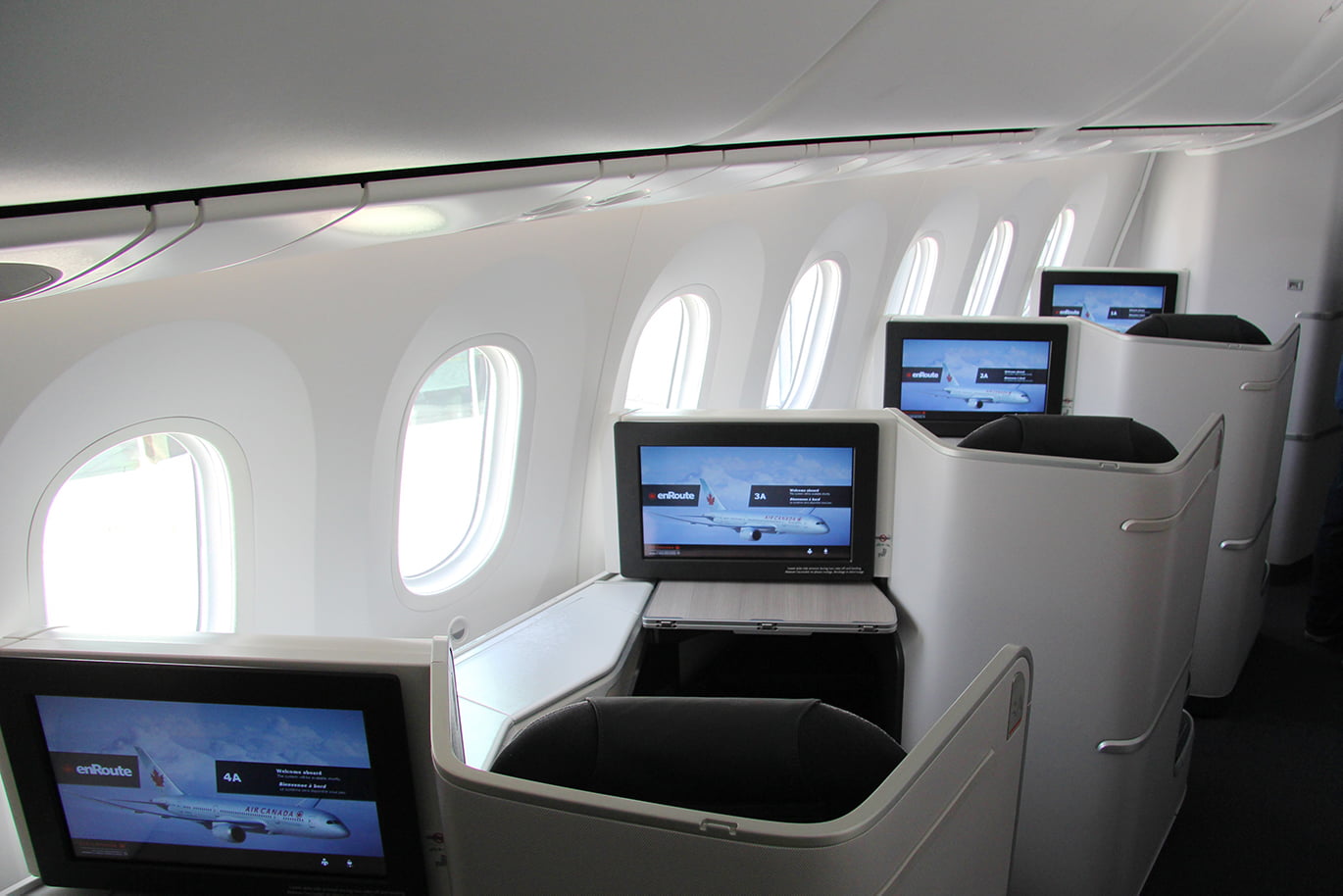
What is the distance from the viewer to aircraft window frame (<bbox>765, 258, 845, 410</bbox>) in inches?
314

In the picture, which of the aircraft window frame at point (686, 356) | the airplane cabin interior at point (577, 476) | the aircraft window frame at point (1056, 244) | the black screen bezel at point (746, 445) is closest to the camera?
the airplane cabin interior at point (577, 476)

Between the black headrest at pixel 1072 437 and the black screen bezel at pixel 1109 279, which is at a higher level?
the black screen bezel at pixel 1109 279

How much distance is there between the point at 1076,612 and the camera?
9.45ft

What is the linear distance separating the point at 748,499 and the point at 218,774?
2275 mm

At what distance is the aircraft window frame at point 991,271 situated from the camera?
11.5 metres

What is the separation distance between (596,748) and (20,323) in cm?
184

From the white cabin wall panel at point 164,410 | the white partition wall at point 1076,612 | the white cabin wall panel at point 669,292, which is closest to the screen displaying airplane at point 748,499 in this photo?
the white cabin wall panel at point 669,292

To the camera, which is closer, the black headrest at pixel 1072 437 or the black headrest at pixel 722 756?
the black headrest at pixel 722 756

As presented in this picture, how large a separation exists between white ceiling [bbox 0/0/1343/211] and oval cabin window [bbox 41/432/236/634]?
1.92 m

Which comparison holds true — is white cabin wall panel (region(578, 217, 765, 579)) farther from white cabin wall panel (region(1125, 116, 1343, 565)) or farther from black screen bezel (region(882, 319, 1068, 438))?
white cabin wall panel (region(1125, 116, 1343, 565))

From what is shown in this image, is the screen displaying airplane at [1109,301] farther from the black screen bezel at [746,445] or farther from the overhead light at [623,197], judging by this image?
the overhead light at [623,197]

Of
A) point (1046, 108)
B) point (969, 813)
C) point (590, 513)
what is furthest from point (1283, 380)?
point (969, 813)

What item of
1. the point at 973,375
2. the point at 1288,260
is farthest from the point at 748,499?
the point at 1288,260

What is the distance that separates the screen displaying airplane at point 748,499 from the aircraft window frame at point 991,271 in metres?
8.54
